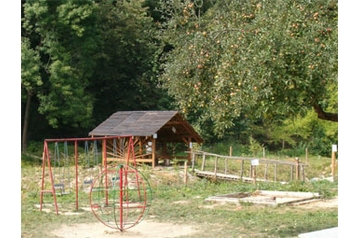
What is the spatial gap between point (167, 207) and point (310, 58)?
22.7 ft

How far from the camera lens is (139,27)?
3073cm

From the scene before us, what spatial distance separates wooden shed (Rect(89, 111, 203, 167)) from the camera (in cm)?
2195

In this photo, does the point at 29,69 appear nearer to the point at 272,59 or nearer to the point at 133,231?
the point at 133,231

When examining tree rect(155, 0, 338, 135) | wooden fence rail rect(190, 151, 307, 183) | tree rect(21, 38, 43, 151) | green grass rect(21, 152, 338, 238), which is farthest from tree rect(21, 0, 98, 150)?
tree rect(155, 0, 338, 135)

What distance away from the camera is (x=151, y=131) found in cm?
2156

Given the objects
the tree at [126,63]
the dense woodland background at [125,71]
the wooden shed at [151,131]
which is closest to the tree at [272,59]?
the dense woodland background at [125,71]

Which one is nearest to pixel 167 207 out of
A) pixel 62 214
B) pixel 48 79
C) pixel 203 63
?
pixel 62 214

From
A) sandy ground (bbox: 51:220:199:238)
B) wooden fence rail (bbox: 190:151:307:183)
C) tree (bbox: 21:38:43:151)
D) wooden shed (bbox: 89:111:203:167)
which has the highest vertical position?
tree (bbox: 21:38:43:151)

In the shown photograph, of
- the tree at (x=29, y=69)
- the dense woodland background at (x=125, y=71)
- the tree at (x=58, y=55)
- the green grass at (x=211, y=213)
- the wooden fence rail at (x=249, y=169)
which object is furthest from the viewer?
the tree at (x=58, y=55)

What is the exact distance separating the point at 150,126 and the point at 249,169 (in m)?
3.87

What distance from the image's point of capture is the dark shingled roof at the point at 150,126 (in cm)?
2212

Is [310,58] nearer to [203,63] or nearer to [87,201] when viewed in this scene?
[203,63]

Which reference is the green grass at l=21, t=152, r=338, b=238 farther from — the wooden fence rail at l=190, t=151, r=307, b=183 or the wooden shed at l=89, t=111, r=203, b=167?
the wooden shed at l=89, t=111, r=203, b=167

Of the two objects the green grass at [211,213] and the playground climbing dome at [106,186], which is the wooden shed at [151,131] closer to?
the playground climbing dome at [106,186]
